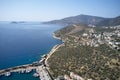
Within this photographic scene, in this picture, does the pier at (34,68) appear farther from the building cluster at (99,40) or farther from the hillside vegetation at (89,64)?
the building cluster at (99,40)

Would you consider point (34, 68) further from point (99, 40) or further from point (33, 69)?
point (99, 40)

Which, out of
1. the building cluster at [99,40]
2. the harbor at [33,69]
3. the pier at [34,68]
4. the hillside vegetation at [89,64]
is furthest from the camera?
the building cluster at [99,40]

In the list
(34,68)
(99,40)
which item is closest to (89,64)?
(34,68)

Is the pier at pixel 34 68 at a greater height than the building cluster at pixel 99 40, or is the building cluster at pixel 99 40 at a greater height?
the building cluster at pixel 99 40

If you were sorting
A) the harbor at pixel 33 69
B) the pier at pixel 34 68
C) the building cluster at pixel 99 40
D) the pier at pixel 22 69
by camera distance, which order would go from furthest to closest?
the building cluster at pixel 99 40
the pier at pixel 22 69
the harbor at pixel 33 69
the pier at pixel 34 68

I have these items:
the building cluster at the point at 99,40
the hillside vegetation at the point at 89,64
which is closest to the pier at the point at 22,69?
the hillside vegetation at the point at 89,64

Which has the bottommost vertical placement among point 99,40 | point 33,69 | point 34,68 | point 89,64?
point 33,69

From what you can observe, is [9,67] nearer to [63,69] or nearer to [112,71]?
[63,69]

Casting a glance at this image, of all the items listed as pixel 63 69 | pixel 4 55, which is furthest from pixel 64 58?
pixel 4 55

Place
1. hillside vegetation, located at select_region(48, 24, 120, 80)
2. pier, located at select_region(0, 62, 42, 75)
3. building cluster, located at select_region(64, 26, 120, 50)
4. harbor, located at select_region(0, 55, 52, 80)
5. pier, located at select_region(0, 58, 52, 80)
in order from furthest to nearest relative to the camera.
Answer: building cluster, located at select_region(64, 26, 120, 50) < pier, located at select_region(0, 62, 42, 75) < harbor, located at select_region(0, 55, 52, 80) < pier, located at select_region(0, 58, 52, 80) < hillside vegetation, located at select_region(48, 24, 120, 80)

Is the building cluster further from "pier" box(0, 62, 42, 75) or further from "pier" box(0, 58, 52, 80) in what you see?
"pier" box(0, 62, 42, 75)

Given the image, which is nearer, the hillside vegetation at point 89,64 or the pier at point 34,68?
the hillside vegetation at point 89,64

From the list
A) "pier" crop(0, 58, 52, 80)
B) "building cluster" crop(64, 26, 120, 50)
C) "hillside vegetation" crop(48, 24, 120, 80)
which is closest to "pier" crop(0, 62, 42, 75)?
"pier" crop(0, 58, 52, 80)
